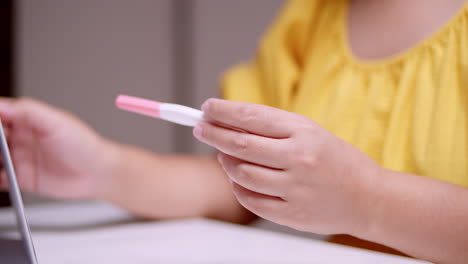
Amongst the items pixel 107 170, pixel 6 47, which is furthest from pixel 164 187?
pixel 6 47

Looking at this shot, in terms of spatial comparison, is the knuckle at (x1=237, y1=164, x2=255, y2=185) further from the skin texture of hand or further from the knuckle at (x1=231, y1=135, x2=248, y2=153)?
the skin texture of hand

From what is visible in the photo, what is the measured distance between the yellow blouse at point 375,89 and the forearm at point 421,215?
0.16 ft

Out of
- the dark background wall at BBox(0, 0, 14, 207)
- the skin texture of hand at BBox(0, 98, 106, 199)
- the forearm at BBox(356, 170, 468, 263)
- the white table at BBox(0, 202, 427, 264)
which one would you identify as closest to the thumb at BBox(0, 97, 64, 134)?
the skin texture of hand at BBox(0, 98, 106, 199)

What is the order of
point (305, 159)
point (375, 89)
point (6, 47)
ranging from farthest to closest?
point (6, 47), point (375, 89), point (305, 159)

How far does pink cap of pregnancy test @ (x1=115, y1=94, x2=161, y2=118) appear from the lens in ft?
0.86

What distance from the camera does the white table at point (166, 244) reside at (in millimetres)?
325

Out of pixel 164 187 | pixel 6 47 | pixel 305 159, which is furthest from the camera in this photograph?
pixel 6 47

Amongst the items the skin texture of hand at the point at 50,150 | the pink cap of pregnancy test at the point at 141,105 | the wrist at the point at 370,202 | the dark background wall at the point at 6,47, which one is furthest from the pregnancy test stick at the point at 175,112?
the dark background wall at the point at 6,47

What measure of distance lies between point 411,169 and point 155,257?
0.20m

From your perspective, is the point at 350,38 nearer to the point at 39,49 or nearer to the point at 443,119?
the point at 443,119

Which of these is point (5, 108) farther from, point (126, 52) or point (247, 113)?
point (126, 52)

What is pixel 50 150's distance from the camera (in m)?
0.44

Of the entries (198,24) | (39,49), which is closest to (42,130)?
(39,49)

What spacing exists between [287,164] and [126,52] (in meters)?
0.89
